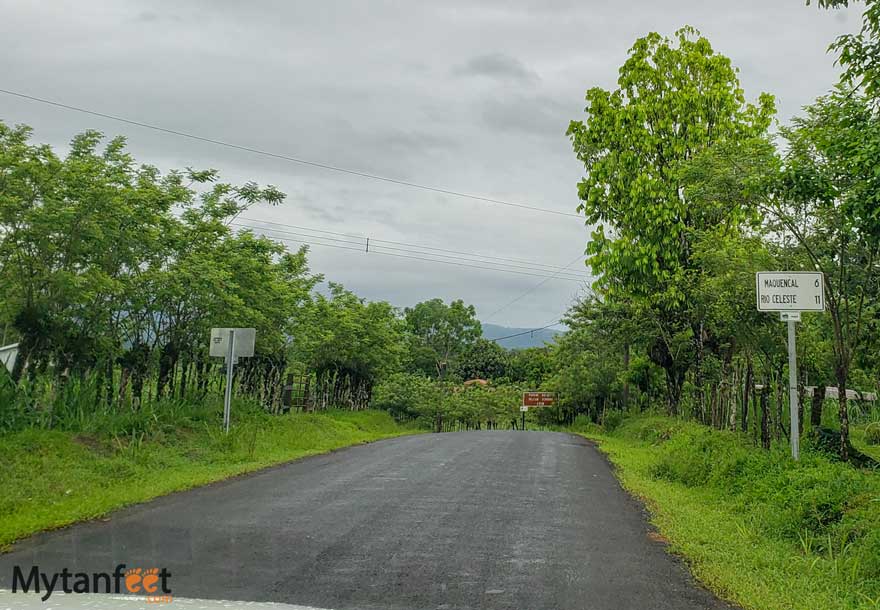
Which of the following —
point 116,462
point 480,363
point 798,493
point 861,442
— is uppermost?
point 480,363

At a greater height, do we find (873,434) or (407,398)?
(873,434)

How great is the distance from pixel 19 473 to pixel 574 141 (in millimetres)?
15486

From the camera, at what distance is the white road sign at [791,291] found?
9.77 metres

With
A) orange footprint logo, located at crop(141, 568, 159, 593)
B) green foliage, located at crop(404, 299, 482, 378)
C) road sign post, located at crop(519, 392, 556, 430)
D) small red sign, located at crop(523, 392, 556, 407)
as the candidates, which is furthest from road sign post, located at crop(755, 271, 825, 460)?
green foliage, located at crop(404, 299, 482, 378)

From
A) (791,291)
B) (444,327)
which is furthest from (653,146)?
(444,327)

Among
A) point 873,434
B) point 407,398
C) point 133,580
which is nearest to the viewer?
point 133,580

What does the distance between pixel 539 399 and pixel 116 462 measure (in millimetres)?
41569

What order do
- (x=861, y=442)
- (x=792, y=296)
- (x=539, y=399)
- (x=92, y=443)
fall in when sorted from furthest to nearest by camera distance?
1. (x=539, y=399)
2. (x=861, y=442)
3. (x=92, y=443)
4. (x=792, y=296)

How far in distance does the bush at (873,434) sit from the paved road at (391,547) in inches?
404

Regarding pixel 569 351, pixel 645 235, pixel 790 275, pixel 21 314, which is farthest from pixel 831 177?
pixel 569 351

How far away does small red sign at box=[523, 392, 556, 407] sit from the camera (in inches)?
1989

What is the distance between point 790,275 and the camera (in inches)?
387

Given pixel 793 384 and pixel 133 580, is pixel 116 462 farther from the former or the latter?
pixel 793 384

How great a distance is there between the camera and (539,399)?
5112cm
